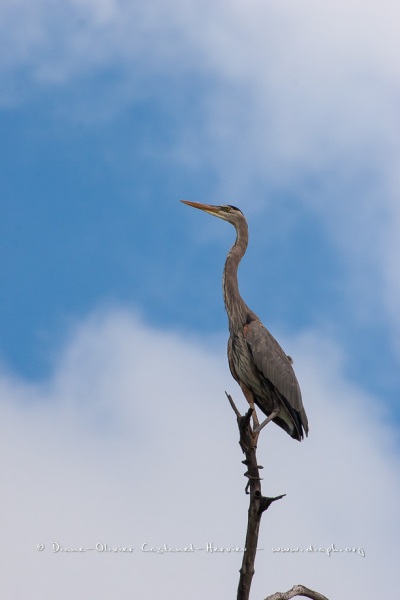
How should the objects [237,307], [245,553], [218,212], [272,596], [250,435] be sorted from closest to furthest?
[272,596] → [245,553] → [250,435] → [237,307] → [218,212]

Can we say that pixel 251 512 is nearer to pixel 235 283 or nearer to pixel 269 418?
pixel 269 418

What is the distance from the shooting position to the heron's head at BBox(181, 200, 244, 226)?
11.1 metres

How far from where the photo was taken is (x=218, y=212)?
11.3 metres

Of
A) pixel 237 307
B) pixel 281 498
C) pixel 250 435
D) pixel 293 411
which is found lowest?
pixel 281 498

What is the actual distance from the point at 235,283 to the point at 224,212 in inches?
37.3

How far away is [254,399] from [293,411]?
1.90ft

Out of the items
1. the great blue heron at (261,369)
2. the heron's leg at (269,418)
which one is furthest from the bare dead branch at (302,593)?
the great blue heron at (261,369)

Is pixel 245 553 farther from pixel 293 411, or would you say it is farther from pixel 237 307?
pixel 237 307

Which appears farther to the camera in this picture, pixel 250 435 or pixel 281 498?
pixel 250 435

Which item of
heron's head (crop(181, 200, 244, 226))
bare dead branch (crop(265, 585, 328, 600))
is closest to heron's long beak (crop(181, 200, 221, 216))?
heron's head (crop(181, 200, 244, 226))

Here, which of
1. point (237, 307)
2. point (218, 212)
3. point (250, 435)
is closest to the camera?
point (250, 435)

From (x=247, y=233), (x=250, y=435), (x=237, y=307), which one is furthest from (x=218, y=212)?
(x=250, y=435)

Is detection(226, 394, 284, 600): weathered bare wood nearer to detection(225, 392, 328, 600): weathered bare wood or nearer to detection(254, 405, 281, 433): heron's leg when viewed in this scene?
detection(225, 392, 328, 600): weathered bare wood

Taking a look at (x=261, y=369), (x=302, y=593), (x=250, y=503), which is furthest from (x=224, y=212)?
(x=302, y=593)
